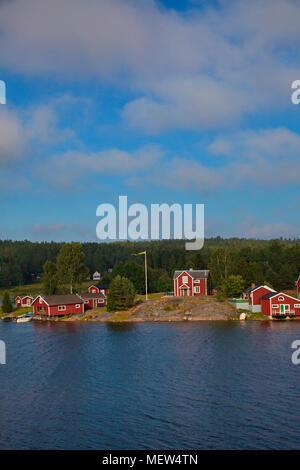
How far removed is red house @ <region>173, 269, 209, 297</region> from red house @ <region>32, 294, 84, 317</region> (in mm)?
20479

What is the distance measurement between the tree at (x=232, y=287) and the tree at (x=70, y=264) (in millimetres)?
38445

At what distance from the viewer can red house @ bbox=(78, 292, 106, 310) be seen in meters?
95.6

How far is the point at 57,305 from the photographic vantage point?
88.1 m

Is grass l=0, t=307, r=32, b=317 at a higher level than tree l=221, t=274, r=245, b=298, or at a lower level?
lower

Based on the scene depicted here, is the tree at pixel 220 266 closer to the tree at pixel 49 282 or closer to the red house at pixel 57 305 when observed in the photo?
the red house at pixel 57 305

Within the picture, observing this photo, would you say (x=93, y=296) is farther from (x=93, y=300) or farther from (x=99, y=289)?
(x=99, y=289)

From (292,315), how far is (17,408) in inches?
2172

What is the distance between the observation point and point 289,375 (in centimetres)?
3969

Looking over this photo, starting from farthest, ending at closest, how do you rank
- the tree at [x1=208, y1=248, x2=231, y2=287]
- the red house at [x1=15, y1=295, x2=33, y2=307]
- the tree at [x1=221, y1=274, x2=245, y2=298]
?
the red house at [x1=15, y1=295, x2=33, y2=307]
the tree at [x1=208, y1=248, x2=231, y2=287]
the tree at [x1=221, y1=274, x2=245, y2=298]

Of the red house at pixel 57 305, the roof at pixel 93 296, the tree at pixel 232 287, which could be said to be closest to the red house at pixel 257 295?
the tree at pixel 232 287

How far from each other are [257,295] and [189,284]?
17.6 meters

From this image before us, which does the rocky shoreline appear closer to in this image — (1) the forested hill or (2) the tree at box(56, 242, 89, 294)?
(1) the forested hill

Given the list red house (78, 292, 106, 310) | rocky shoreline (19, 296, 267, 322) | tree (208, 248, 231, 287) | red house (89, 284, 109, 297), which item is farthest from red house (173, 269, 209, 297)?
red house (89, 284, 109, 297)
